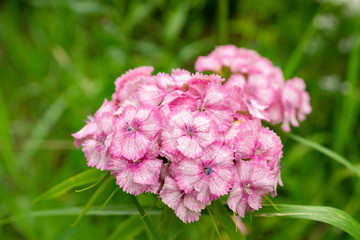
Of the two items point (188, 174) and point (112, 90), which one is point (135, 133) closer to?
point (188, 174)

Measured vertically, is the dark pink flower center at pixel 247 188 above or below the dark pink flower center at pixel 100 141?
below

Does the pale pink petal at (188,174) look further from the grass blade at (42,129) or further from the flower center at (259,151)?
the grass blade at (42,129)

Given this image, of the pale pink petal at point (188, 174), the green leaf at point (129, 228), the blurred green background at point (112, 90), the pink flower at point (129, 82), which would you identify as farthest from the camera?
the blurred green background at point (112, 90)

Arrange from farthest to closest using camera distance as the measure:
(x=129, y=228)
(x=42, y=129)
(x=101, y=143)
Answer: (x=42, y=129)
(x=129, y=228)
(x=101, y=143)

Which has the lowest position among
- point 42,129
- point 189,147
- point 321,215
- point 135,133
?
point 321,215

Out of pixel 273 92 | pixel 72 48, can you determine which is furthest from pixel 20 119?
pixel 273 92

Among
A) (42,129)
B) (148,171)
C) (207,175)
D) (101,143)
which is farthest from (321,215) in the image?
(42,129)

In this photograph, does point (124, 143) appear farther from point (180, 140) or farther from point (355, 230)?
point (355, 230)

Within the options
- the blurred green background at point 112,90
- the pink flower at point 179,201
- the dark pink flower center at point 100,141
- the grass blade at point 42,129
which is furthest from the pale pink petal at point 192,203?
the grass blade at point 42,129
